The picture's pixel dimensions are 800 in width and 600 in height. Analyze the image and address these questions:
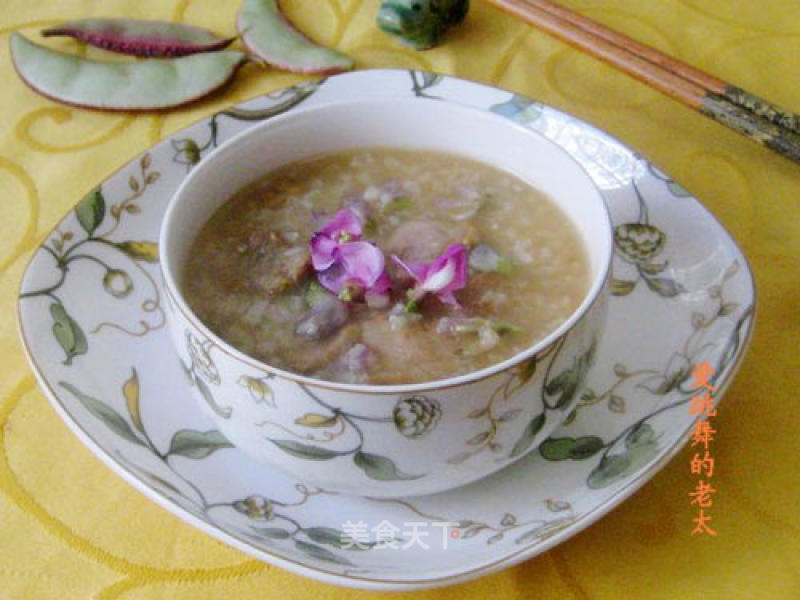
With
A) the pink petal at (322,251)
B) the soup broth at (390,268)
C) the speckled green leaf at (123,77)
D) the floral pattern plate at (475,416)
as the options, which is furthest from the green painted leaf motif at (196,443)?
the speckled green leaf at (123,77)

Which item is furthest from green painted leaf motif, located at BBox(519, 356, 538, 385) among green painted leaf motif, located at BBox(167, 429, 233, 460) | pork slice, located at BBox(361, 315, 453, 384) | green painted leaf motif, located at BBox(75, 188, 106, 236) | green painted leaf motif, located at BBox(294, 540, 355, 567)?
green painted leaf motif, located at BBox(75, 188, 106, 236)

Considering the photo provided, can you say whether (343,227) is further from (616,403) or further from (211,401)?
(616,403)

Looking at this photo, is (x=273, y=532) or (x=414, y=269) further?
(x=414, y=269)

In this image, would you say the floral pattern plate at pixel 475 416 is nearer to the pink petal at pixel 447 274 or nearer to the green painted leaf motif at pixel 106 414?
the green painted leaf motif at pixel 106 414

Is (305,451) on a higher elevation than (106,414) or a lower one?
higher

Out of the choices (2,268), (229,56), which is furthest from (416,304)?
(229,56)

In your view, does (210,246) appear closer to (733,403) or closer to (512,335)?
(512,335)

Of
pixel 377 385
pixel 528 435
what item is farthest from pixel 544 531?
pixel 377 385
